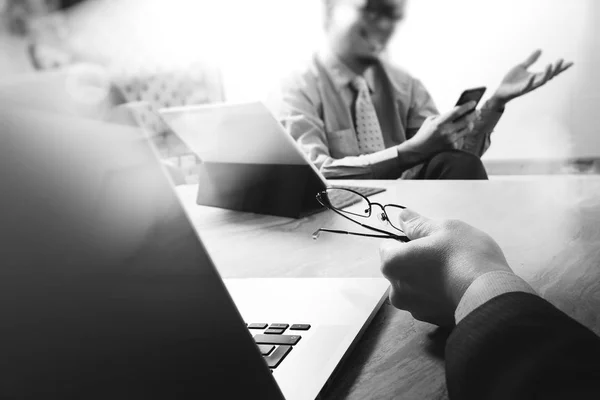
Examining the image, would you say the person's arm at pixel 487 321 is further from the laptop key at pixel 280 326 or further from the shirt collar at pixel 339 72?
the shirt collar at pixel 339 72

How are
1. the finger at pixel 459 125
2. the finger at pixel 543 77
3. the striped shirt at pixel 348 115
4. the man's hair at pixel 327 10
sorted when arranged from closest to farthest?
the finger at pixel 459 125 → the striped shirt at pixel 348 115 → the finger at pixel 543 77 → the man's hair at pixel 327 10

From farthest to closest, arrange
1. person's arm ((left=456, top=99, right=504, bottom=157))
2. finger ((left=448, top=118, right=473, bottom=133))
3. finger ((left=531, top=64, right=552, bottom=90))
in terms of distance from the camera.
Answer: person's arm ((left=456, top=99, right=504, bottom=157))
finger ((left=531, top=64, right=552, bottom=90))
finger ((left=448, top=118, right=473, bottom=133))

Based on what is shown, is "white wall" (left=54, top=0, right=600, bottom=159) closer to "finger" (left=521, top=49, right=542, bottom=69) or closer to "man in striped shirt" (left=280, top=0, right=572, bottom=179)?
"man in striped shirt" (left=280, top=0, right=572, bottom=179)

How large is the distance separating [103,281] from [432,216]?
49cm

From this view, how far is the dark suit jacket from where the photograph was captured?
0.20m

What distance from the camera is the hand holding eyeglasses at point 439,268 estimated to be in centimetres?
28

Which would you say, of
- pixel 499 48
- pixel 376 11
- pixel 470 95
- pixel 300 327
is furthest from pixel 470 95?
pixel 499 48

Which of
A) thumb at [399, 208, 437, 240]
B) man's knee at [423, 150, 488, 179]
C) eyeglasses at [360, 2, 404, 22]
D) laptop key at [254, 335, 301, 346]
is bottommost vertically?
man's knee at [423, 150, 488, 179]

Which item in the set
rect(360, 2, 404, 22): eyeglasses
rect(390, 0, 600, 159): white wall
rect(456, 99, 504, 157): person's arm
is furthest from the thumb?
rect(390, 0, 600, 159): white wall

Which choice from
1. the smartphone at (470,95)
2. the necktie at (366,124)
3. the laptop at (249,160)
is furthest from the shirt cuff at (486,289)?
the necktie at (366,124)

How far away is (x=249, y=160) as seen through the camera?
720 mm

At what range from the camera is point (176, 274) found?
0.15 metres

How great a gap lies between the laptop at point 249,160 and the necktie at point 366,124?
0.77 meters

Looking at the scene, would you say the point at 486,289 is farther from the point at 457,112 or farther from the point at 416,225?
the point at 457,112
